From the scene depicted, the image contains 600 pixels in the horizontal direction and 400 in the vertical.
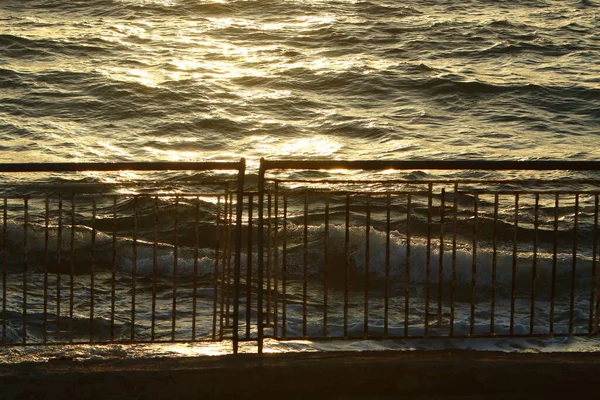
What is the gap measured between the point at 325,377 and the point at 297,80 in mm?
22464

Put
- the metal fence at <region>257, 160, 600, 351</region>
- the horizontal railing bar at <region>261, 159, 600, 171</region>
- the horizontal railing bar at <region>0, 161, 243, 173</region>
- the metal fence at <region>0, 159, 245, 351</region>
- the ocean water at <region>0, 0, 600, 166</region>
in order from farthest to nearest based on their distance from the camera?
1. the ocean water at <region>0, 0, 600, 166</region>
2. the metal fence at <region>257, 160, 600, 351</region>
3. the metal fence at <region>0, 159, 245, 351</region>
4. the horizontal railing bar at <region>261, 159, 600, 171</region>
5. the horizontal railing bar at <region>0, 161, 243, 173</region>

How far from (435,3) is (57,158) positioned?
20.7 m

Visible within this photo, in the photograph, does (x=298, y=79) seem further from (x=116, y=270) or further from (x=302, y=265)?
(x=116, y=270)

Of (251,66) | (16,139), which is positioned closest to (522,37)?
(251,66)

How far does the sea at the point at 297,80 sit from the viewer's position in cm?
2297

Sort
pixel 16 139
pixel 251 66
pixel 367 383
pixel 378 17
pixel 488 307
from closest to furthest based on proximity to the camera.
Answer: pixel 367 383 → pixel 488 307 → pixel 16 139 → pixel 251 66 → pixel 378 17

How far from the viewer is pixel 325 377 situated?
6.59m

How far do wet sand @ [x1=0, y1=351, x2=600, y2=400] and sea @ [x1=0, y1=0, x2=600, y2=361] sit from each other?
29.4 ft

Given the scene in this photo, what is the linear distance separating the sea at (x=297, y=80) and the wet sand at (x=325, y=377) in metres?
8.97

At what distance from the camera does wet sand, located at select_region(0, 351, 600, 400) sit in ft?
21.1

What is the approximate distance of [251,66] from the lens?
30.2 meters

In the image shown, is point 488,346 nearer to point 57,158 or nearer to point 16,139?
point 57,158

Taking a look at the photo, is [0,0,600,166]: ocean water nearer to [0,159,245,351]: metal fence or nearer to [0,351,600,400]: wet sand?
[0,159,245,351]: metal fence

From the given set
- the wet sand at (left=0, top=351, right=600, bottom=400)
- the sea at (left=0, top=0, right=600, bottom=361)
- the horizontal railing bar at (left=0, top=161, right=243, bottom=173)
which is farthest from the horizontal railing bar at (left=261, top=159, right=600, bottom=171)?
the sea at (left=0, top=0, right=600, bottom=361)
